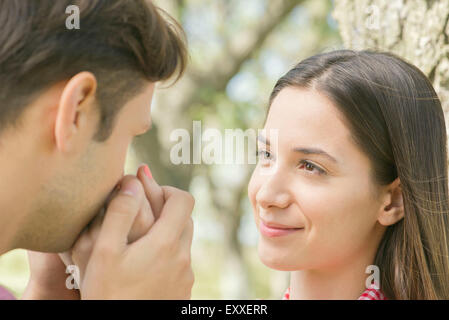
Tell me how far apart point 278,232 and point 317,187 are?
246 mm

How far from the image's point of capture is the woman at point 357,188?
233cm

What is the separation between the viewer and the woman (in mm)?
2326

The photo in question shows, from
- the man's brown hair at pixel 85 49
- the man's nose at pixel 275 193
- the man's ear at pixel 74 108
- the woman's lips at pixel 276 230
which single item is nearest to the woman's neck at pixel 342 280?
the woman's lips at pixel 276 230

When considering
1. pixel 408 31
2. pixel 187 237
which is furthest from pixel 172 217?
pixel 408 31

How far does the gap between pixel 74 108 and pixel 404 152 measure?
4.36ft

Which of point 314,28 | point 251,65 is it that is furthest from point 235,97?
point 314,28

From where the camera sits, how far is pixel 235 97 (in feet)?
35.1

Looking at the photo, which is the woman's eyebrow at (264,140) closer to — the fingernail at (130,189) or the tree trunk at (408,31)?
the fingernail at (130,189)

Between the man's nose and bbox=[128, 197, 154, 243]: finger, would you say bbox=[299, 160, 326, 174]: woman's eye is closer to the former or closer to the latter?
the man's nose

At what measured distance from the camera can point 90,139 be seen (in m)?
1.99

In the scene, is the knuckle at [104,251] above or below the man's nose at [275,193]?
below

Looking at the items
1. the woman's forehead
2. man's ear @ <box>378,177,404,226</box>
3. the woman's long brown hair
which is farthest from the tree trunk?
the woman's forehead

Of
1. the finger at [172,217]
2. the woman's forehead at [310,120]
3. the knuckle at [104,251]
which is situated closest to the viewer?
the knuckle at [104,251]

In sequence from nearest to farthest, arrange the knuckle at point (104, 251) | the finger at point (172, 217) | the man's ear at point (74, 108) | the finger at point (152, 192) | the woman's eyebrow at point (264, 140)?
the man's ear at point (74, 108), the knuckle at point (104, 251), the finger at point (172, 217), the finger at point (152, 192), the woman's eyebrow at point (264, 140)
